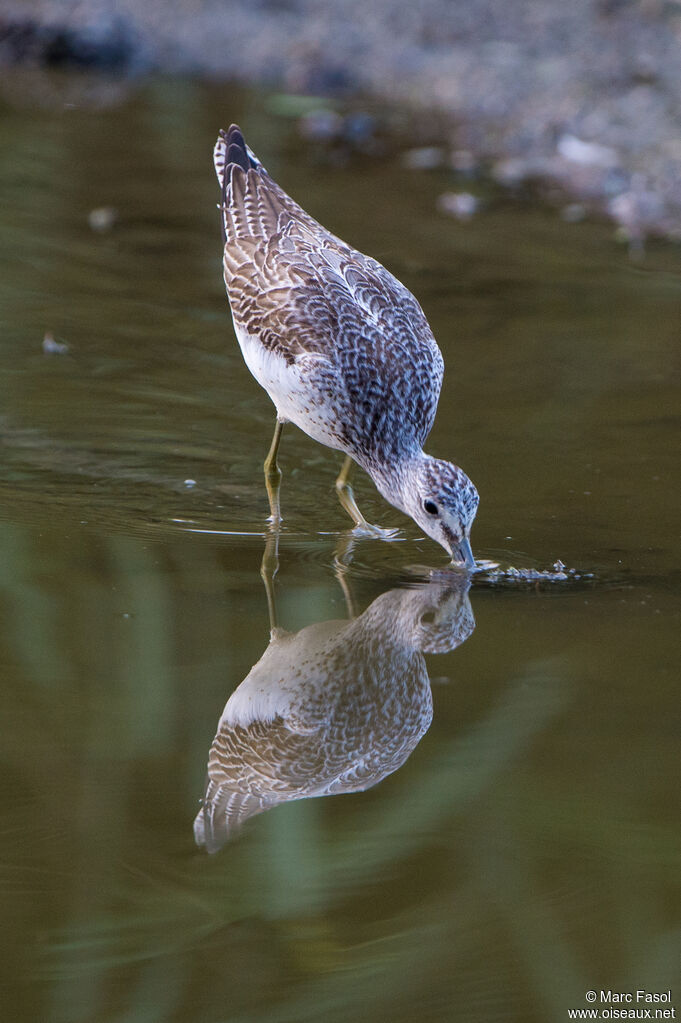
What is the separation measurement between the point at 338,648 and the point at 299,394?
1549 mm

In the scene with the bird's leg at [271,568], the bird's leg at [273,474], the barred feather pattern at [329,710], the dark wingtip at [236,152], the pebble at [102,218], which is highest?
the dark wingtip at [236,152]

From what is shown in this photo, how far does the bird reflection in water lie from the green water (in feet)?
0.12

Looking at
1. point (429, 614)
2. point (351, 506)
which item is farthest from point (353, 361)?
point (429, 614)

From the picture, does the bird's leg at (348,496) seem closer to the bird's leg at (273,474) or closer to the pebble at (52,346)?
the bird's leg at (273,474)

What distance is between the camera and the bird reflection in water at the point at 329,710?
4.11m

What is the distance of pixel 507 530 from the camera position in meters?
5.93

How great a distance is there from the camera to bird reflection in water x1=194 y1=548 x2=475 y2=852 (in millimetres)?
4109

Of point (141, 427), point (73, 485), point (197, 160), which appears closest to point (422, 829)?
point (73, 485)

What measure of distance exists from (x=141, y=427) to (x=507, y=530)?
1902mm

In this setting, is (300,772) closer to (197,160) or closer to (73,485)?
(73,485)

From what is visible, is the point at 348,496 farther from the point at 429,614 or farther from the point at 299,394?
the point at 429,614

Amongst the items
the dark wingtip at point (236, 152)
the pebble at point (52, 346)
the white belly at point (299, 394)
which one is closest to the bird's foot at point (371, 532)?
the white belly at point (299, 394)

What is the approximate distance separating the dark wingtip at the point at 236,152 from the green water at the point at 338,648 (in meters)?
0.96

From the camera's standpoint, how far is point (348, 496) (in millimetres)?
6430
